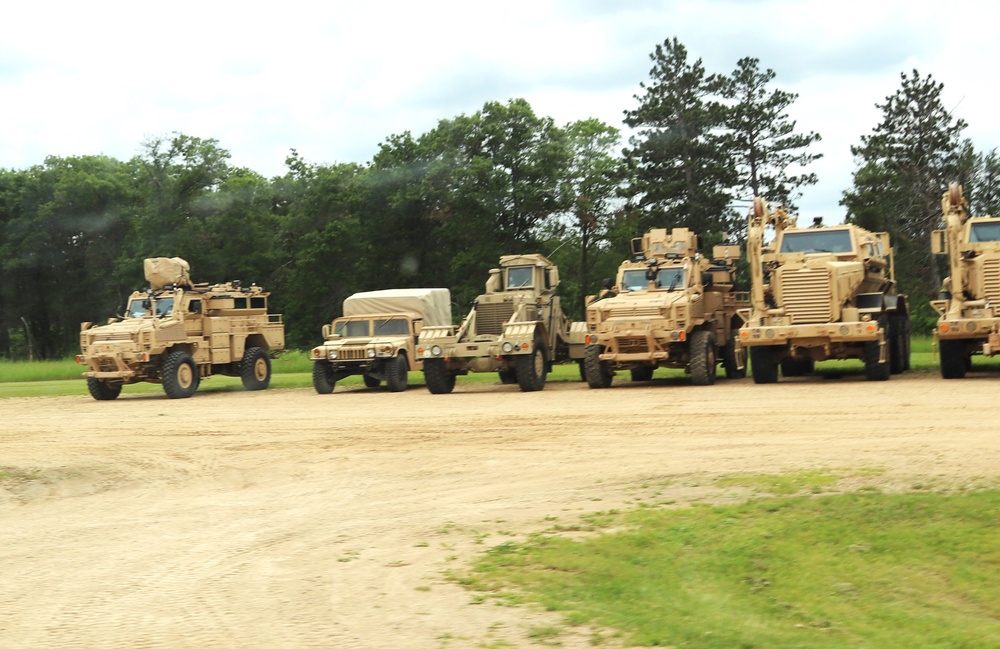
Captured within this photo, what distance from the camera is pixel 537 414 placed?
18094 millimetres

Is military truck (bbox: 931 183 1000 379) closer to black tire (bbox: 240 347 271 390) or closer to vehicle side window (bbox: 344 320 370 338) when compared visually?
vehicle side window (bbox: 344 320 370 338)

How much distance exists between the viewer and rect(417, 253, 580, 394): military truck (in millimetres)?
23750

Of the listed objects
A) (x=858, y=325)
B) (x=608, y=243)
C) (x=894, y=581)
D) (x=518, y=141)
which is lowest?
(x=894, y=581)

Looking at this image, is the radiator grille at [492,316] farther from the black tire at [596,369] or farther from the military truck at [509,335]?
the black tire at [596,369]

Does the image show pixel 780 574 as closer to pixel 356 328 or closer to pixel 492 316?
pixel 492 316

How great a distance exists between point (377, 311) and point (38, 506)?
16.8 metres

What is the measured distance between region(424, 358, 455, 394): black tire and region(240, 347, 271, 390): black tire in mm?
6494

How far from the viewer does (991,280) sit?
72.8 feet

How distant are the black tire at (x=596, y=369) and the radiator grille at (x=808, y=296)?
11.8ft

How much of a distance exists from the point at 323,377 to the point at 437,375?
9.98 ft

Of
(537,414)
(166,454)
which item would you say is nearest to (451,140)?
(537,414)

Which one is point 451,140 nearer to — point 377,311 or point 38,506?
point 377,311

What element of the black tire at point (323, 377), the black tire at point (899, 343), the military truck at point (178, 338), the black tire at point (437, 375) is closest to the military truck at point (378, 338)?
the black tire at point (323, 377)

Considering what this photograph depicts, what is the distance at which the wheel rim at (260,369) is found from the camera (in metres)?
29.3
